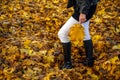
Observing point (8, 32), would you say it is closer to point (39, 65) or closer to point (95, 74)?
point (39, 65)

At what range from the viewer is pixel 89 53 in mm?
5574

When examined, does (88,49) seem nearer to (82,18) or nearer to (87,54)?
(87,54)

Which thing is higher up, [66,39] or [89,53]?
[66,39]

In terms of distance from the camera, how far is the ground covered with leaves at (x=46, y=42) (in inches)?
216

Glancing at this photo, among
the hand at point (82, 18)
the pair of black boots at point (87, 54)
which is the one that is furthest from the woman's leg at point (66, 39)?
the hand at point (82, 18)

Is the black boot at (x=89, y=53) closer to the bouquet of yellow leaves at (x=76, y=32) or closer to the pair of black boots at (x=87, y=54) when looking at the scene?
the pair of black boots at (x=87, y=54)

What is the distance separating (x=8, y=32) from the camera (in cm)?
727

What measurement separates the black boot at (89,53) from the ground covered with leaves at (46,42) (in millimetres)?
89

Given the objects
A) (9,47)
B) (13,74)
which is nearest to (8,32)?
(9,47)

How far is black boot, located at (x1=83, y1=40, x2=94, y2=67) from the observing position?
5.48m

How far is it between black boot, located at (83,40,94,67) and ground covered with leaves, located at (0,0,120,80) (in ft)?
0.29

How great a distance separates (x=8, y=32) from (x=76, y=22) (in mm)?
2612

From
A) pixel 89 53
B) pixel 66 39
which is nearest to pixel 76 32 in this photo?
pixel 66 39

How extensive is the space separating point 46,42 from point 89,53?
1451 millimetres
